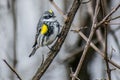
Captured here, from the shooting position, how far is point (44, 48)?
414cm

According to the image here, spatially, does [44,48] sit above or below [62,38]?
below

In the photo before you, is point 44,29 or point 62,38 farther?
point 44,29

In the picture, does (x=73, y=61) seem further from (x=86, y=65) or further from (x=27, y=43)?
(x=27, y=43)

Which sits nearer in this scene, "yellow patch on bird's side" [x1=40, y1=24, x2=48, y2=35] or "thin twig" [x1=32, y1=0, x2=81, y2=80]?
"thin twig" [x1=32, y1=0, x2=81, y2=80]

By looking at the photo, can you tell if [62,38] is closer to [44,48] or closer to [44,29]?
[44,29]

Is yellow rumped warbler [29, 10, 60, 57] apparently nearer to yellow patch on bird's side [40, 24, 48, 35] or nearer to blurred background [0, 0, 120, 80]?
yellow patch on bird's side [40, 24, 48, 35]

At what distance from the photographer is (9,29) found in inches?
197

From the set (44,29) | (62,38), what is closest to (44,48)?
(44,29)

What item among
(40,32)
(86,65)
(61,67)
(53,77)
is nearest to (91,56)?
(86,65)

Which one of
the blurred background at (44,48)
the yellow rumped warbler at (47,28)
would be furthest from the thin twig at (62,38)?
the blurred background at (44,48)

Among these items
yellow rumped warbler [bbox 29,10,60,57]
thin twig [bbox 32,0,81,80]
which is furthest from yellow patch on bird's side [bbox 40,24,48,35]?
thin twig [bbox 32,0,81,80]

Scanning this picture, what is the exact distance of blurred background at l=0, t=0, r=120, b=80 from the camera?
12.7 feet

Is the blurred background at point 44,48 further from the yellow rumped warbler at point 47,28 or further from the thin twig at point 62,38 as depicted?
the thin twig at point 62,38

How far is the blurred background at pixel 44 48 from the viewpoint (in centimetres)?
386
